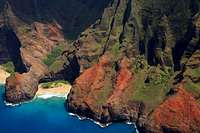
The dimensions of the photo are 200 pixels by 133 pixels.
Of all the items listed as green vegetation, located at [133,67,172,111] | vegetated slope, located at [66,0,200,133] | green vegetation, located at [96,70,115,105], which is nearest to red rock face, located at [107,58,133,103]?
vegetated slope, located at [66,0,200,133]

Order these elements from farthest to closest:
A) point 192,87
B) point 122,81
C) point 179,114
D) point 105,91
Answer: point 122,81 → point 105,91 → point 192,87 → point 179,114

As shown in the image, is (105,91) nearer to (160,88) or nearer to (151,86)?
(151,86)

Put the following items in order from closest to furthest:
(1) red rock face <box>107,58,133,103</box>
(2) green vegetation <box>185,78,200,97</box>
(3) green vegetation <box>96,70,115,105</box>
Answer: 1. (2) green vegetation <box>185,78,200,97</box>
2. (1) red rock face <box>107,58,133,103</box>
3. (3) green vegetation <box>96,70,115,105</box>

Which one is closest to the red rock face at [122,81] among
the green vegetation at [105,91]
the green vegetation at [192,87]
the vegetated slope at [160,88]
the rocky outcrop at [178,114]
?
the vegetated slope at [160,88]

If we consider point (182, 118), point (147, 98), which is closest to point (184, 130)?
point (182, 118)

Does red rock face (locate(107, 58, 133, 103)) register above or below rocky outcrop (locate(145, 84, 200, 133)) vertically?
above

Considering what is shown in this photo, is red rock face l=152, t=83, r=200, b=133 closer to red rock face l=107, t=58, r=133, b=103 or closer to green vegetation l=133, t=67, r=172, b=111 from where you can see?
green vegetation l=133, t=67, r=172, b=111

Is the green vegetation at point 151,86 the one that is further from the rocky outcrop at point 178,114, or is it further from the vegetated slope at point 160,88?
the rocky outcrop at point 178,114

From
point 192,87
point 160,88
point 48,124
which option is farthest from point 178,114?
point 48,124
